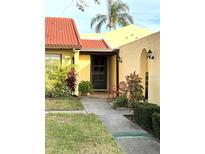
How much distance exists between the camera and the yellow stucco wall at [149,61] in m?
10.1

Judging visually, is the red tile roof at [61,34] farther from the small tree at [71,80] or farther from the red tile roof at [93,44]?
the small tree at [71,80]

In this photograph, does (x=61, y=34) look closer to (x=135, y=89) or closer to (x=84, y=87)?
(x=84, y=87)

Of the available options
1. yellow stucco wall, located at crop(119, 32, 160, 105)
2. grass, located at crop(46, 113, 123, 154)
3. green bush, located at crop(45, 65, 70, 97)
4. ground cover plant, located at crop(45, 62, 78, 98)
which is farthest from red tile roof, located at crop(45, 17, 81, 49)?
grass, located at crop(46, 113, 123, 154)

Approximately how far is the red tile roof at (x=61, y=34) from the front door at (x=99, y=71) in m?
2.77

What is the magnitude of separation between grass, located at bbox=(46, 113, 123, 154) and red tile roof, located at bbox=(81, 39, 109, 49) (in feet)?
29.0

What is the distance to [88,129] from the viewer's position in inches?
327

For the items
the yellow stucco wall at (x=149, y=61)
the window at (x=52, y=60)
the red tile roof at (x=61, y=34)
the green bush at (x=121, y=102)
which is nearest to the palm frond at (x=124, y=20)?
the red tile roof at (x=61, y=34)

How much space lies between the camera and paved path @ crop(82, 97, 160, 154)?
6.57 m

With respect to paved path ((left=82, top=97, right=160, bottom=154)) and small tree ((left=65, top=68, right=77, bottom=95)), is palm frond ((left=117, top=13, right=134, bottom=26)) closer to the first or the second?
small tree ((left=65, top=68, right=77, bottom=95))

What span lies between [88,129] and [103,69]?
492 inches

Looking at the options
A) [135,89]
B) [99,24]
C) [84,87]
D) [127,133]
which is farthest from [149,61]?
[99,24]
